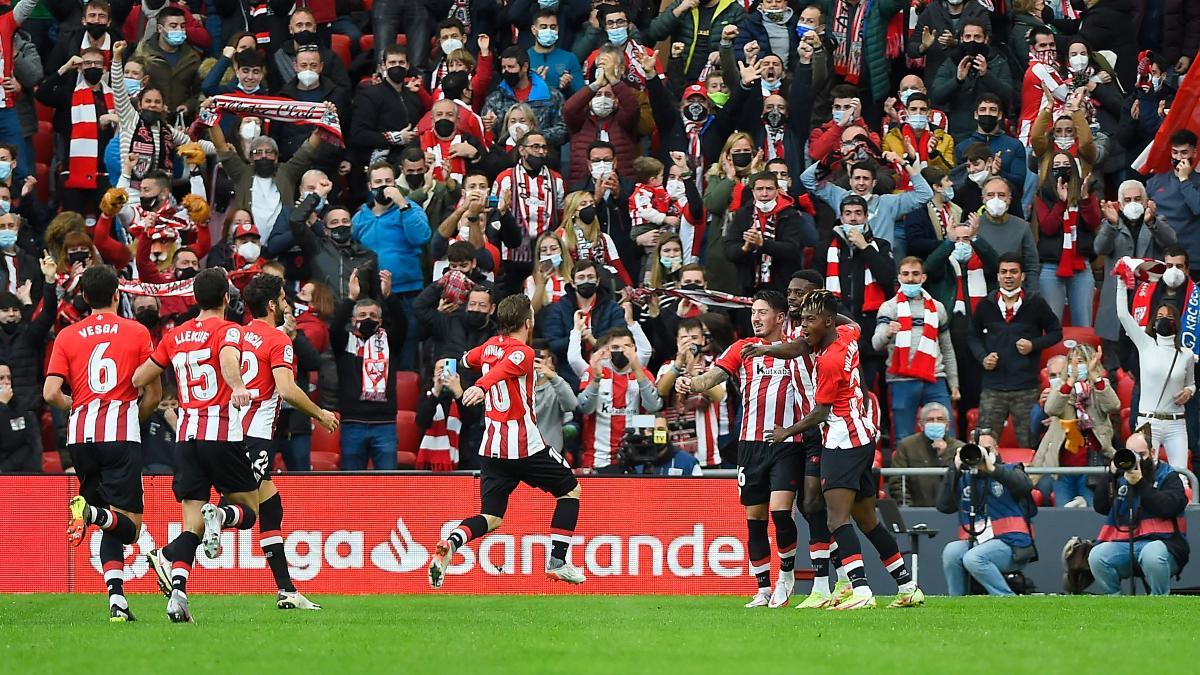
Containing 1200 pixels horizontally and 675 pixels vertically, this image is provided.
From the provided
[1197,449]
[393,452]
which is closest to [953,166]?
[1197,449]

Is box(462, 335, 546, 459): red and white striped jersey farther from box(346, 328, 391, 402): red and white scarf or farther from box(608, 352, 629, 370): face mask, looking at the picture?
box(346, 328, 391, 402): red and white scarf

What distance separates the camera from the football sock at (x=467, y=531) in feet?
46.1

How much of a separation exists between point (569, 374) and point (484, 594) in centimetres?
284

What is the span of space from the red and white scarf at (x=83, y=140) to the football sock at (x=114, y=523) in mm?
9093

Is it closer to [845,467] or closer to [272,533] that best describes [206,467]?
[272,533]

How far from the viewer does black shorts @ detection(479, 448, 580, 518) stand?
14.5 m

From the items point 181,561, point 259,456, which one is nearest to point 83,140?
point 259,456

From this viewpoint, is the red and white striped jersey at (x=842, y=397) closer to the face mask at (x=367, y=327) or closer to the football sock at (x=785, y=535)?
the football sock at (x=785, y=535)

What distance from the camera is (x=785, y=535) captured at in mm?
14359

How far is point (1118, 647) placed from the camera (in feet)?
35.0

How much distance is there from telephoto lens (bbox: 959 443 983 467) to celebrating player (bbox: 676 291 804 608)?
9.04 ft

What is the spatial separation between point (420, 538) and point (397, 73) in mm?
6368

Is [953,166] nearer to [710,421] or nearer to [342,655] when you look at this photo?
[710,421]

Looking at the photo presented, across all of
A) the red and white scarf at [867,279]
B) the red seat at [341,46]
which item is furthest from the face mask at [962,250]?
the red seat at [341,46]
